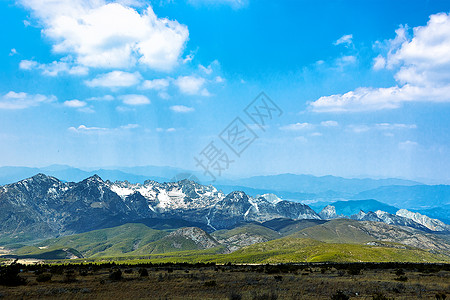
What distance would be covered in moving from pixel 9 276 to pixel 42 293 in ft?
41.4

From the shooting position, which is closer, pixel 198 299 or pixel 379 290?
pixel 198 299

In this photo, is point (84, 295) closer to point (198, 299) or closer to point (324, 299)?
point (198, 299)

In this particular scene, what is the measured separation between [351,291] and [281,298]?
10.5 m

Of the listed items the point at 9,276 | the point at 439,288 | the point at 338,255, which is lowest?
the point at 338,255

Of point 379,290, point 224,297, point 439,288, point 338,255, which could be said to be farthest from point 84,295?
point 338,255

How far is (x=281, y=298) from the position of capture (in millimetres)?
27891

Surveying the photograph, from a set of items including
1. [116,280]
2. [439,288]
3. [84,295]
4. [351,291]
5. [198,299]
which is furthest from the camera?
[116,280]

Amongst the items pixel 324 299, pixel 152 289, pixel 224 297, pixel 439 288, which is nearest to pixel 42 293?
pixel 152 289

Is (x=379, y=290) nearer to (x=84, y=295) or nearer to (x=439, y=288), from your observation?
(x=439, y=288)

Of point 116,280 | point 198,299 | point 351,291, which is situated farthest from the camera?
point 116,280

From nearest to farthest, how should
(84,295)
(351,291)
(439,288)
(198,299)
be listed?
(198,299) → (84,295) → (351,291) → (439,288)

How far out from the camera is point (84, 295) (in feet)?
97.0

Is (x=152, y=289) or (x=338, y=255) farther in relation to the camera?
(x=338, y=255)

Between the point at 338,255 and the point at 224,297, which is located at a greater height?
the point at 224,297
